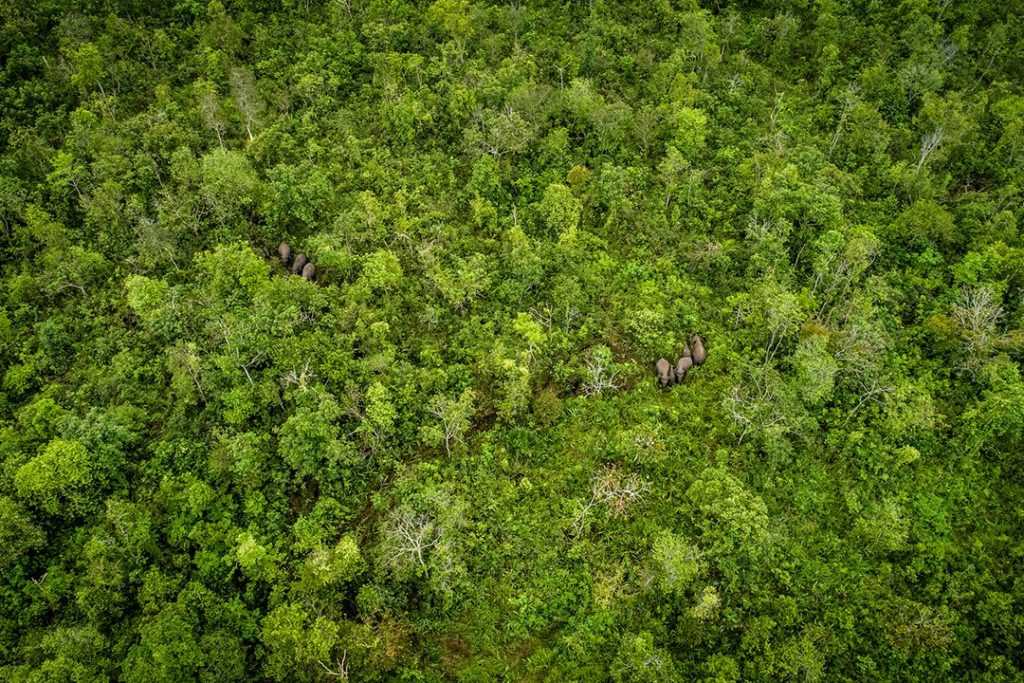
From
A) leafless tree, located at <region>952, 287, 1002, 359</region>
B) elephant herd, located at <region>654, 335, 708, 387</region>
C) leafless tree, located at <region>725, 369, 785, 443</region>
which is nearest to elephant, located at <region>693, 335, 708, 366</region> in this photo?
elephant herd, located at <region>654, 335, 708, 387</region>

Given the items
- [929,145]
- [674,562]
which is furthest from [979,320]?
[674,562]

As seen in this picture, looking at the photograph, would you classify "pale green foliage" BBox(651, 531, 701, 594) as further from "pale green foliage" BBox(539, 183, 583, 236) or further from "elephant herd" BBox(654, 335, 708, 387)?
"pale green foliage" BBox(539, 183, 583, 236)

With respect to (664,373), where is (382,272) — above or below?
above

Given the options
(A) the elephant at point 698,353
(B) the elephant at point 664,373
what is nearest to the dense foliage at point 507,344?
(A) the elephant at point 698,353

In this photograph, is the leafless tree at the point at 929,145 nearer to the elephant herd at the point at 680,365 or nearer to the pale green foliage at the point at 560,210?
the elephant herd at the point at 680,365

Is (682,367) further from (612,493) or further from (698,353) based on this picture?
(612,493)

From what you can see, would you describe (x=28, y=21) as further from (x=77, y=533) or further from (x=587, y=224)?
(x=587, y=224)
